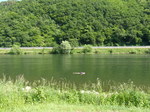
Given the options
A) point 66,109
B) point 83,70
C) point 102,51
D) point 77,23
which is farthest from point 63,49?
point 66,109

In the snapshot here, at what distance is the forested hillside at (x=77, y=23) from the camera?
148 metres

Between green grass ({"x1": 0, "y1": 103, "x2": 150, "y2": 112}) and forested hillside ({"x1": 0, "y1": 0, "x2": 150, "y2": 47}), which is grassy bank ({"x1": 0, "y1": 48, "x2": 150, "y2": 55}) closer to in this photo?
forested hillside ({"x1": 0, "y1": 0, "x2": 150, "y2": 47})

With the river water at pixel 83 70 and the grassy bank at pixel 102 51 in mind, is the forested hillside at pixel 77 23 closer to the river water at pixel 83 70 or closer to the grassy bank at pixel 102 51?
the grassy bank at pixel 102 51

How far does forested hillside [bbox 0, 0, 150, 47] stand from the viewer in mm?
147500

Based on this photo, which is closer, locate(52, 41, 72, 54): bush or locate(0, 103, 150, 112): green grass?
locate(0, 103, 150, 112): green grass

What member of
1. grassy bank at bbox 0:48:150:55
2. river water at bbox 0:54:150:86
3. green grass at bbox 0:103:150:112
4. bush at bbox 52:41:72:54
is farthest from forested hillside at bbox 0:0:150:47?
green grass at bbox 0:103:150:112

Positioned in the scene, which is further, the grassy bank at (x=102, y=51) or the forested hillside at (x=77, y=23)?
the forested hillside at (x=77, y=23)

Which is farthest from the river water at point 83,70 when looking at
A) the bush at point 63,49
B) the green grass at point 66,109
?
the bush at point 63,49

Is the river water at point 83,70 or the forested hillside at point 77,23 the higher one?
the forested hillside at point 77,23

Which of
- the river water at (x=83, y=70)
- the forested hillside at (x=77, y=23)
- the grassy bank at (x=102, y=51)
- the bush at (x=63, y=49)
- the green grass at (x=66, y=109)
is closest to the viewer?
the green grass at (x=66, y=109)

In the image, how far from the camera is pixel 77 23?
555 ft

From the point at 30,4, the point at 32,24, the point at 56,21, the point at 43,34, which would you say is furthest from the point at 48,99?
the point at 30,4

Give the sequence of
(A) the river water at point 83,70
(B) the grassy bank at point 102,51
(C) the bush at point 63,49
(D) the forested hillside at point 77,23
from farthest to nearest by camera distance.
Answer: (D) the forested hillside at point 77,23, (B) the grassy bank at point 102,51, (C) the bush at point 63,49, (A) the river water at point 83,70

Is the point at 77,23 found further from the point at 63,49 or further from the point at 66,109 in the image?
the point at 66,109
